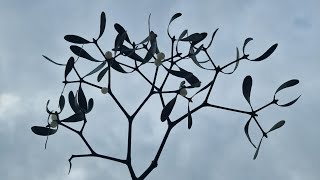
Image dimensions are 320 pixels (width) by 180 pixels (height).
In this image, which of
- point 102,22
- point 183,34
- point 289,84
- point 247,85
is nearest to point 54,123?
point 102,22

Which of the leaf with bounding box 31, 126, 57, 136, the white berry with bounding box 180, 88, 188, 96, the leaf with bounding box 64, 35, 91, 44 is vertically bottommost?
the leaf with bounding box 31, 126, 57, 136

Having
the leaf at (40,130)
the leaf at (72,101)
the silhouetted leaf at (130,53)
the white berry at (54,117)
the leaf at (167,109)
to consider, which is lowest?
the leaf at (40,130)

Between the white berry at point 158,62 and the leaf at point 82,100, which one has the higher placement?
the white berry at point 158,62

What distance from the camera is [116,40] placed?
1.50 meters

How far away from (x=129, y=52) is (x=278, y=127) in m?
0.53

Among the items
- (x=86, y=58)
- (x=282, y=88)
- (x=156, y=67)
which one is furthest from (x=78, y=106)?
(x=282, y=88)

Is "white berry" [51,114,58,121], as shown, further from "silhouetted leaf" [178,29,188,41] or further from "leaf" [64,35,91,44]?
"silhouetted leaf" [178,29,188,41]

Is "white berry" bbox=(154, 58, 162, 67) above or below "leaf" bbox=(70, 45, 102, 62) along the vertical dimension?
below

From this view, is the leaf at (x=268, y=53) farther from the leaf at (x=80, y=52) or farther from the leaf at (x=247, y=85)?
the leaf at (x=80, y=52)

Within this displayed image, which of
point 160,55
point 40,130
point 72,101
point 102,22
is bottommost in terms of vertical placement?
point 40,130

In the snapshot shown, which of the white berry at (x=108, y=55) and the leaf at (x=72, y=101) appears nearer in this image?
the white berry at (x=108, y=55)

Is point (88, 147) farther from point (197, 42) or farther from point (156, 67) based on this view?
point (197, 42)

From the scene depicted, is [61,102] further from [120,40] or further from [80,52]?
[120,40]

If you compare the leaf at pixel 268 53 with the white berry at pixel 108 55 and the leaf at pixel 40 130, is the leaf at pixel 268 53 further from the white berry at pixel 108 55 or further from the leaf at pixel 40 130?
the leaf at pixel 40 130
